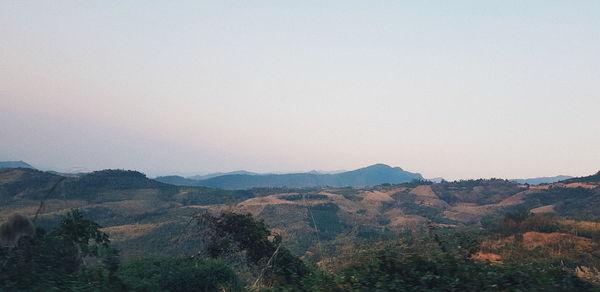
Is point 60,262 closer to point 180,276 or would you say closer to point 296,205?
point 180,276

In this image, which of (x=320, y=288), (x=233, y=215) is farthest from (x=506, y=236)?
(x=320, y=288)

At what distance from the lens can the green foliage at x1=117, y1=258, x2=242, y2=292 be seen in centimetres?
903

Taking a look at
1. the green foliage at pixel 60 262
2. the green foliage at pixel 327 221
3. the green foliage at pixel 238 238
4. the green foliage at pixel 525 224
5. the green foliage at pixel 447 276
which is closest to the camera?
the green foliage at pixel 447 276

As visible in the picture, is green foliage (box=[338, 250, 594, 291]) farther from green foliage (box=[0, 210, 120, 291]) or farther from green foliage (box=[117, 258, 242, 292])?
green foliage (box=[0, 210, 120, 291])

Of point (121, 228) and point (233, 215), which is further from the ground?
point (233, 215)

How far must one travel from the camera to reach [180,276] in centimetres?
962

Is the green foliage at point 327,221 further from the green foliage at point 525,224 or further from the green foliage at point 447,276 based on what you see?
the green foliage at point 447,276

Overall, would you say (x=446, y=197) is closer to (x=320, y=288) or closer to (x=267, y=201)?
(x=267, y=201)

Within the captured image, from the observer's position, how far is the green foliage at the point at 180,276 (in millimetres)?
9031

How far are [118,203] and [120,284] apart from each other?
178ft

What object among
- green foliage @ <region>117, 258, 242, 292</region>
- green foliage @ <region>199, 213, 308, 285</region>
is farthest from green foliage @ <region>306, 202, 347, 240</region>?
green foliage @ <region>117, 258, 242, 292</region>

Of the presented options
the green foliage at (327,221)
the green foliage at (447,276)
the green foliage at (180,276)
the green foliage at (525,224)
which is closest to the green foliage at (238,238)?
the green foliage at (180,276)

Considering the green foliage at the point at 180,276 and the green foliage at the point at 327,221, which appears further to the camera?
the green foliage at the point at 327,221

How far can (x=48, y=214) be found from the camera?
45906mm
